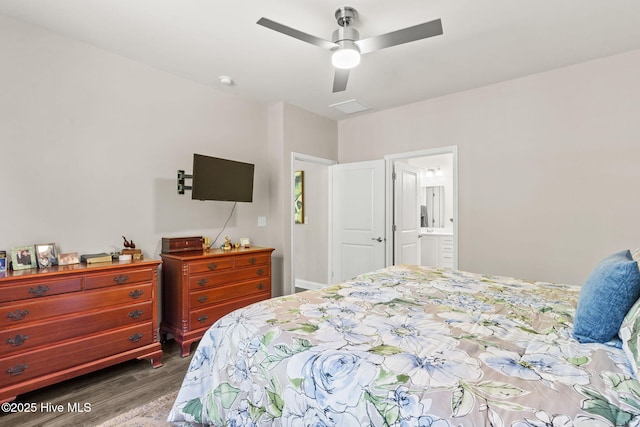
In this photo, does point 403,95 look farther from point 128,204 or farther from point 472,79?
point 128,204

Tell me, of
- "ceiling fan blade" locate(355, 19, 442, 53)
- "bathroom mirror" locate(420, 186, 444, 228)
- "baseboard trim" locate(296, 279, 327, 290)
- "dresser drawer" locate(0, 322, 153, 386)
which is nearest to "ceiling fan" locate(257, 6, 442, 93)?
"ceiling fan blade" locate(355, 19, 442, 53)

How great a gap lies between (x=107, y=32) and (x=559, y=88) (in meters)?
4.00

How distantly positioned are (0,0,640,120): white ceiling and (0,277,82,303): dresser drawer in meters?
1.85

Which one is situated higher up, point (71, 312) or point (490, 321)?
point (490, 321)

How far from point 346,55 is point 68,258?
8.26 feet

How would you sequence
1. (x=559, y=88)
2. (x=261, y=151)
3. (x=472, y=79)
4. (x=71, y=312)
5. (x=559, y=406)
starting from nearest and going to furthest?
(x=559, y=406)
(x=71, y=312)
(x=559, y=88)
(x=472, y=79)
(x=261, y=151)

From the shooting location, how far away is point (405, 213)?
4.47m

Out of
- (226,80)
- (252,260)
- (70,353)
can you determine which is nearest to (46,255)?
(70,353)

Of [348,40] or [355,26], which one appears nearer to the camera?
[348,40]

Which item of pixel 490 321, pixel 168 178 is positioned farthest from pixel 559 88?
pixel 168 178

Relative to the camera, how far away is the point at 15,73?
2.37 metres

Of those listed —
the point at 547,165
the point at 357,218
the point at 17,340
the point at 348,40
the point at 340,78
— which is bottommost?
the point at 17,340

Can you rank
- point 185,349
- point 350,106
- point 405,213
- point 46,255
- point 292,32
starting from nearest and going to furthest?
point 292,32 → point 46,255 → point 185,349 → point 350,106 → point 405,213

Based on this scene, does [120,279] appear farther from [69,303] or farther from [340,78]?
[340,78]
